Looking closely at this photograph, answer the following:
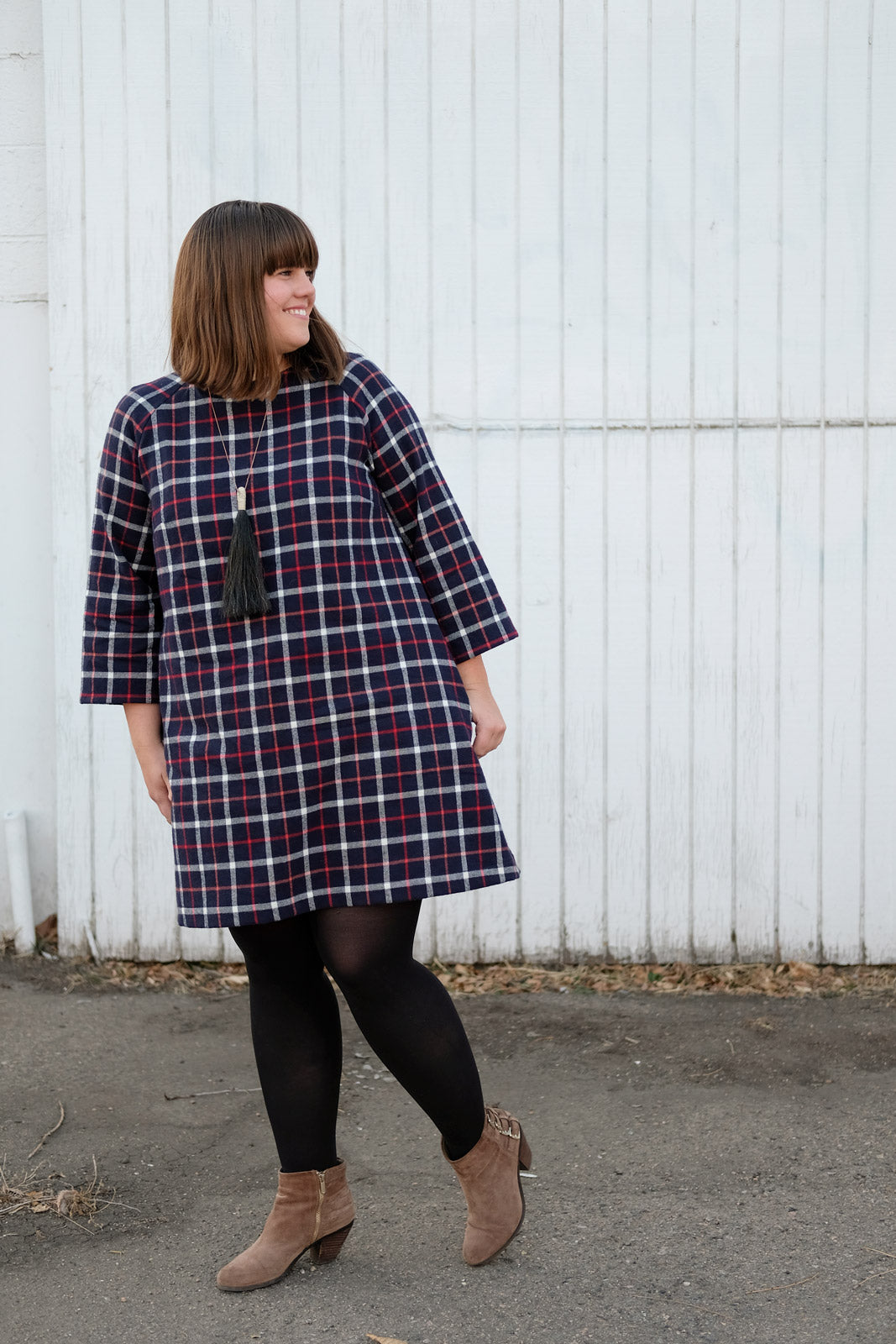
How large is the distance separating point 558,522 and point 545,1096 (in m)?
1.66

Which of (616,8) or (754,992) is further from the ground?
(616,8)

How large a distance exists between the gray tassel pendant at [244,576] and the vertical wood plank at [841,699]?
2326 millimetres

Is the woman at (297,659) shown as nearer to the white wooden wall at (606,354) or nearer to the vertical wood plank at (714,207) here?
the white wooden wall at (606,354)

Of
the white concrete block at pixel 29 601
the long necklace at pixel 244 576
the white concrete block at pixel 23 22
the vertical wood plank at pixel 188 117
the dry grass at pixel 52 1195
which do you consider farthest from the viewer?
the white concrete block at pixel 29 601

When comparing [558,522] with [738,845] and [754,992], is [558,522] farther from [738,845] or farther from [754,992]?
[754,992]

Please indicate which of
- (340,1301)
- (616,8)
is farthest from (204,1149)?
(616,8)

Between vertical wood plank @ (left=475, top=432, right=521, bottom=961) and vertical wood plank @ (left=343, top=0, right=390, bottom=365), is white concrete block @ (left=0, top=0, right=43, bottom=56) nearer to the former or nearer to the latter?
vertical wood plank @ (left=343, top=0, right=390, bottom=365)

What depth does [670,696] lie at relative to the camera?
4020 millimetres

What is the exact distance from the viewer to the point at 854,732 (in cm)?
400

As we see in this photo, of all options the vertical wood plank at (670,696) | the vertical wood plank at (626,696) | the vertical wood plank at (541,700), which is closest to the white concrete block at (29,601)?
the vertical wood plank at (541,700)

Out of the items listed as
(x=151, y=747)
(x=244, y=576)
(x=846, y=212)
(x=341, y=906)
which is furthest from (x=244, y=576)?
(x=846, y=212)

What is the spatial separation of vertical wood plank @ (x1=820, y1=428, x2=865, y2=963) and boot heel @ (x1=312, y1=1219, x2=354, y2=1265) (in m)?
2.10

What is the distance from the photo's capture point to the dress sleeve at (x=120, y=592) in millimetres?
2271

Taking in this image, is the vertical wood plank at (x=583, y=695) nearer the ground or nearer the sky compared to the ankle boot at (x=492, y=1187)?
nearer the sky
